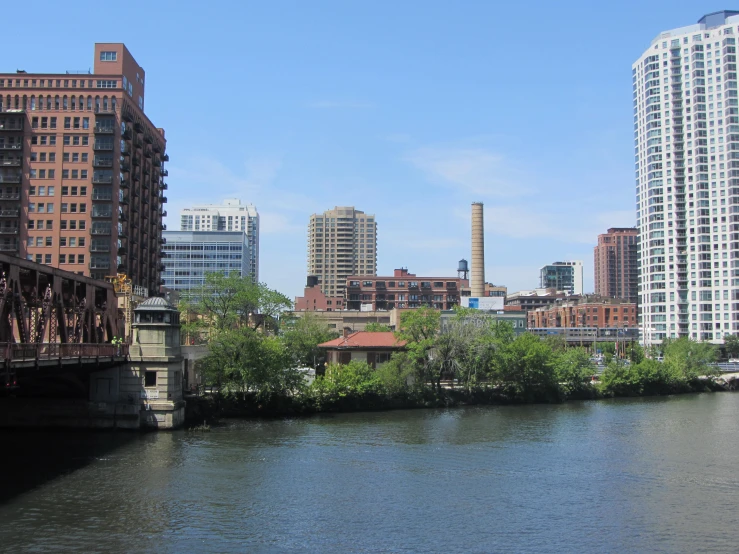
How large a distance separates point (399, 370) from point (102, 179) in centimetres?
5254

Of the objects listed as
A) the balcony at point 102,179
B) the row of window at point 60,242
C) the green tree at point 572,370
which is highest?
the balcony at point 102,179

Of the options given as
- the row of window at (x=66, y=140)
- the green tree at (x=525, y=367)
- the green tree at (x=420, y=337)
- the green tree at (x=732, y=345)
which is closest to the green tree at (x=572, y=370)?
the green tree at (x=525, y=367)

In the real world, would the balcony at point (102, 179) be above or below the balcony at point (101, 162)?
below

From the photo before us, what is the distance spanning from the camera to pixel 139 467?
4466cm

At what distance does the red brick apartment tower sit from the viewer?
102m

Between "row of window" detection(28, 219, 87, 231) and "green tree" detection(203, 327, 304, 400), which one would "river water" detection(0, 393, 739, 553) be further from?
"row of window" detection(28, 219, 87, 231)

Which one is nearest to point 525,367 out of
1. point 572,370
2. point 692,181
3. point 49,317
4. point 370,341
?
point 572,370

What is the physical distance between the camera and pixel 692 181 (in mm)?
167125

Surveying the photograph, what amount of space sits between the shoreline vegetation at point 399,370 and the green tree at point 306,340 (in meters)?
0.33

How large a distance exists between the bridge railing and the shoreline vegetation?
11.6m

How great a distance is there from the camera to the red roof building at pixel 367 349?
303 ft

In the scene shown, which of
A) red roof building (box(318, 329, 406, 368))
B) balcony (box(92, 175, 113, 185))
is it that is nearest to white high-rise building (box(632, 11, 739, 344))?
red roof building (box(318, 329, 406, 368))

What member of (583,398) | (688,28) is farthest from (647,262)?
(583,398)

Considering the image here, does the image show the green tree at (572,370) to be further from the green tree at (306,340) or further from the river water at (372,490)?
the green tree at (306,340)
